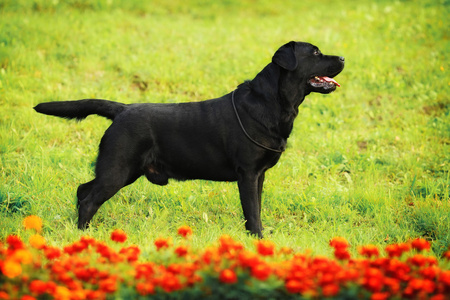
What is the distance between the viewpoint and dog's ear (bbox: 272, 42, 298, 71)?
13.0ft

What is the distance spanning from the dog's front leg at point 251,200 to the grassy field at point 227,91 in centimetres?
11

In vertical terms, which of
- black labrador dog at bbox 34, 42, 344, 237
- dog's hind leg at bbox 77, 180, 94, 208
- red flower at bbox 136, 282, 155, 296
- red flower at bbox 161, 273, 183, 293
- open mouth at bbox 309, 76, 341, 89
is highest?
open mouth at bbox 309, 76, 341, 89

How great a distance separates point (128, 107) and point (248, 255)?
7.56 feet

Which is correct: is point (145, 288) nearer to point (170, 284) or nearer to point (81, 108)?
point (170, 284)

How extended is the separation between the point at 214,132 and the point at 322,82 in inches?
42.0

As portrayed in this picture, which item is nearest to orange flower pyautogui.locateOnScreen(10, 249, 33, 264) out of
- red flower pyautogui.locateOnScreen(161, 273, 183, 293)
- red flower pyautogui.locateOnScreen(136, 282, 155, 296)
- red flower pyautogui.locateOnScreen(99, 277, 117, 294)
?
red flower pyautogui.locateOnScreen(99, 277, 117, 294)

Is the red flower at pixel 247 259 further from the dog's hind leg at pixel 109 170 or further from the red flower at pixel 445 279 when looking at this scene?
the dog's hind leg at pixel 109 170

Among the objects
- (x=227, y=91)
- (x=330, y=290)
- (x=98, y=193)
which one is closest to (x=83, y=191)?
(x=98, y=193)

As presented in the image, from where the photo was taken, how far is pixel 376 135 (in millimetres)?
6762

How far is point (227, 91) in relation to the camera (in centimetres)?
790

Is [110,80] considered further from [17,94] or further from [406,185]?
[406,185]

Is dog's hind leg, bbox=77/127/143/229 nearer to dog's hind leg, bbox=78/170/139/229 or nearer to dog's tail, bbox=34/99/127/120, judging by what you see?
dog's hind leg, bbox=78/170/139/229

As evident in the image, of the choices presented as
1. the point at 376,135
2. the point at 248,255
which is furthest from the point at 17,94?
the point at 248,255

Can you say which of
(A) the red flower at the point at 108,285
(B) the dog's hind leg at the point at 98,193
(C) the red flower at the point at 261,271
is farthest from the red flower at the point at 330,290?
(B) the dog's hind leg at the point at 98,193
